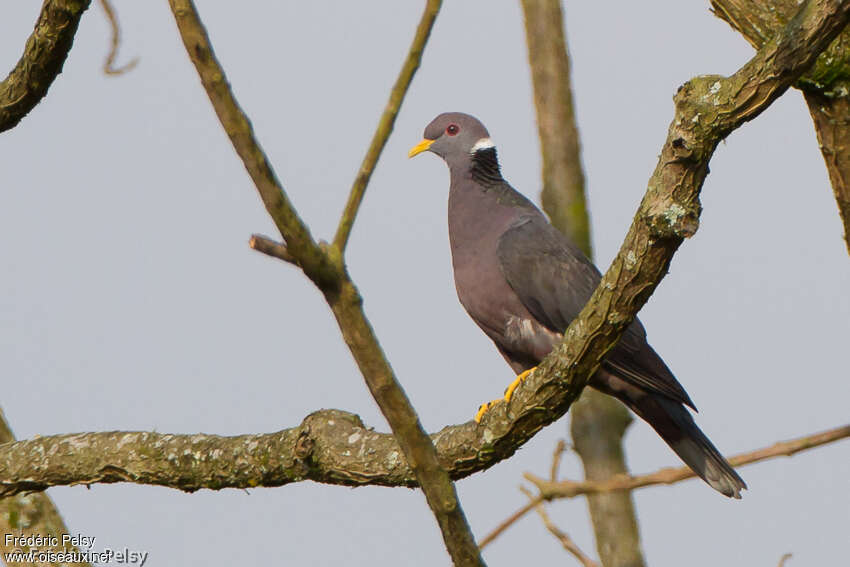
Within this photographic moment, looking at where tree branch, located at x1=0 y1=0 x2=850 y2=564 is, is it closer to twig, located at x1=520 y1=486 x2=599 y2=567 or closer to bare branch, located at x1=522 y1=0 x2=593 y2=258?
twig, located at x1=520 y1=486 x2=599 y2=567

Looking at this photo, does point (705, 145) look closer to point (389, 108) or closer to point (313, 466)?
point (389, 108)

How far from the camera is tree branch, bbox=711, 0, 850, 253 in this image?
380 centimetres

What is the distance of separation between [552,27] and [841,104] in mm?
2851

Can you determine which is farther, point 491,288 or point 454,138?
point 454,138

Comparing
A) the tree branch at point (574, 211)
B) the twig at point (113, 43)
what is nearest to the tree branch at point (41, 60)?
the twig at point (113, 43)

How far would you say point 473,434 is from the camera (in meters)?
3.59

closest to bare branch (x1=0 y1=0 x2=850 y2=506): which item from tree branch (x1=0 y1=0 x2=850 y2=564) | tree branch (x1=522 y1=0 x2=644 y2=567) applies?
A: tree branch (x1=0 y1=0 x2=850 y2=564)

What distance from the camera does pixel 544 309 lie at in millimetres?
4816

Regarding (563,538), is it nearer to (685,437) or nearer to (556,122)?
(685,437)

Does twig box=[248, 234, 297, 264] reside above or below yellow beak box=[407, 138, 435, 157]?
below

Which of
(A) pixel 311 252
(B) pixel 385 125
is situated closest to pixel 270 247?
(A) pixel 311 252

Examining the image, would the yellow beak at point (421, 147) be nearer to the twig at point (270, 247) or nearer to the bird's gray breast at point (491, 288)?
the bird's gray breast at point (491, 288)

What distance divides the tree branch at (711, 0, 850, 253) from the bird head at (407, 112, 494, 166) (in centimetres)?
186

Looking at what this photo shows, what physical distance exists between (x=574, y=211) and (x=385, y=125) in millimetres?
3877
